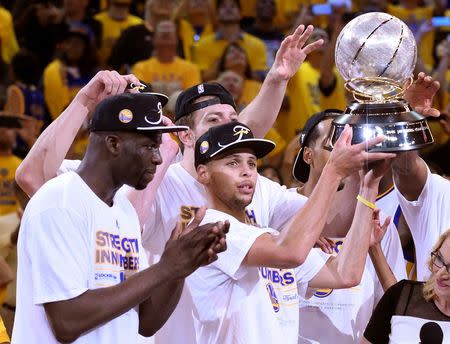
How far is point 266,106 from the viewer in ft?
17.7

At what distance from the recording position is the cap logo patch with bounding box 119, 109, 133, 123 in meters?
3.87

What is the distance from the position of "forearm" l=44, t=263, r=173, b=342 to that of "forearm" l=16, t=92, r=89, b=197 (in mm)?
980

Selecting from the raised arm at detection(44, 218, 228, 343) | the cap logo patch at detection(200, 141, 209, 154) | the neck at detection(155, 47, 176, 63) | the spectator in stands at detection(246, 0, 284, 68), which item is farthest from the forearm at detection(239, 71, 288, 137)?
the spectator in stands at detection(246, 0, 284, 68)

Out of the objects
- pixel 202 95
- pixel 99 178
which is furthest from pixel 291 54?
pixel 99 178

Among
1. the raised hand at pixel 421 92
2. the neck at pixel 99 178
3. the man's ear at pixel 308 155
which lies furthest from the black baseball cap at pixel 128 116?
the man's ear at pixel 308 155

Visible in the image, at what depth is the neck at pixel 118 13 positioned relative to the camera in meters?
10.8

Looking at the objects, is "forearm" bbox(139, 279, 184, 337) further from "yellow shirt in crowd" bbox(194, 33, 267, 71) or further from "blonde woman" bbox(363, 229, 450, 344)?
"yellow shirt in crowd" bbox(194, 33, 267, 71)

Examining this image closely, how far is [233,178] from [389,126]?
0.76m

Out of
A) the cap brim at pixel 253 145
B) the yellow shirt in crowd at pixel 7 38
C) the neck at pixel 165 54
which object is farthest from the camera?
the yellow shirt in crowd at pixel 7 38

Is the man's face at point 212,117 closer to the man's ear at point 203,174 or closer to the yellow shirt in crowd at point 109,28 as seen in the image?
the man's ear at point 203,174

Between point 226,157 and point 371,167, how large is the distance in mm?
636

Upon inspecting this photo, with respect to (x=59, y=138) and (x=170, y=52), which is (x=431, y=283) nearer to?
(x=59, y=138)

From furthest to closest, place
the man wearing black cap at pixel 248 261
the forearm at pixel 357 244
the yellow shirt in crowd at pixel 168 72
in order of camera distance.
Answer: the yellow shirt in crowd at pixel 168 72 → the forearm at pixel 357 244 → the man wearing black cap at pixel 248 261

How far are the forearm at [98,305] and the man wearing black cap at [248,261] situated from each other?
68cm
